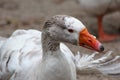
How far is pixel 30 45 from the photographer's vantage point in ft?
12.7

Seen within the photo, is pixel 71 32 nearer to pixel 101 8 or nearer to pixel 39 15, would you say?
pixel 101 8

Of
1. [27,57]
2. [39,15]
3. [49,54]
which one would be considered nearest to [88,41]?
[49,54]

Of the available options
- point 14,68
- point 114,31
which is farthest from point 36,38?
point 114,31

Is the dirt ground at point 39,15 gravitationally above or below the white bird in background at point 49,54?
above

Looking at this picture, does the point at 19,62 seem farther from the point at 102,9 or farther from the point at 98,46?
the point at 102,9

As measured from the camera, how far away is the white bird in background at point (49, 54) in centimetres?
315

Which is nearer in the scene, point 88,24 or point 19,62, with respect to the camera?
point 19,62

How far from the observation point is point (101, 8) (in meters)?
5.76

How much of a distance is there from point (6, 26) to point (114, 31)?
157cm

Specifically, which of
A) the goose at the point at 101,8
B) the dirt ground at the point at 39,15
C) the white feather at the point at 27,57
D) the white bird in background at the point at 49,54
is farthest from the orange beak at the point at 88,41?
the goose at the point at 101,8

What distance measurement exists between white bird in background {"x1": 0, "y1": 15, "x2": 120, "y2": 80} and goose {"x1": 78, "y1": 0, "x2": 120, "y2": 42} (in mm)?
1519

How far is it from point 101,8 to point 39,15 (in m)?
1.45

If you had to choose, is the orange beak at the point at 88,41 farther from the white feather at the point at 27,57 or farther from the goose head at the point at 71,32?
the white feather at the point at 27,57

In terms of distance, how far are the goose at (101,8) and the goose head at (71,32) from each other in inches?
97.6
